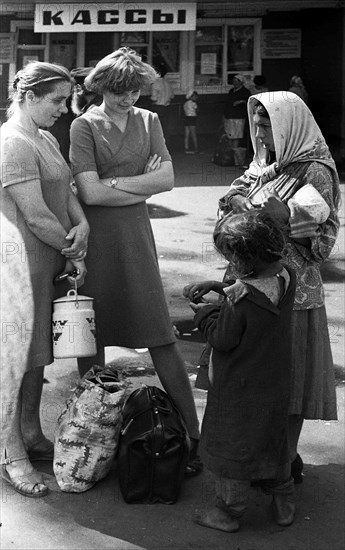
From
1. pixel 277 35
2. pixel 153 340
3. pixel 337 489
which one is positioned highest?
pixel 277 35

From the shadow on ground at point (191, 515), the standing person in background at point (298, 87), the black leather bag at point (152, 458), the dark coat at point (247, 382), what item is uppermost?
the standing person in background at point (298, 87)

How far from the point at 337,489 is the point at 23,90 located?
2.37 meters

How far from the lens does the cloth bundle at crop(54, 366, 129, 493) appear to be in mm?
4277

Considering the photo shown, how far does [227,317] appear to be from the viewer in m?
3.79

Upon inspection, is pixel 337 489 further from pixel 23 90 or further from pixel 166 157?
pixel 23 90

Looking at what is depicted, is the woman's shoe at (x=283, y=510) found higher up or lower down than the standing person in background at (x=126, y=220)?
lower down

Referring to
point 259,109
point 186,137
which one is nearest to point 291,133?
point 259,109

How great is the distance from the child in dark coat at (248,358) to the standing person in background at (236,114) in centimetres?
1474

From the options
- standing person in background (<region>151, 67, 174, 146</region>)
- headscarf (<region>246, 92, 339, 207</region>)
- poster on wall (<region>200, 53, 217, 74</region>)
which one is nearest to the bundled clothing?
headscarf (<region>246, 92, 339, 207</region>)

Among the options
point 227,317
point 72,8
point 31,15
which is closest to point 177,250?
point 227,317

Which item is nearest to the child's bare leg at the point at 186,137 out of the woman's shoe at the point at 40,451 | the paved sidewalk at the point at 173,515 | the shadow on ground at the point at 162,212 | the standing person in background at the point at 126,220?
the shadow on ground at the point at 162,212

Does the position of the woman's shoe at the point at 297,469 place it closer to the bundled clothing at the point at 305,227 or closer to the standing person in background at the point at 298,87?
the bundled clothing at the point at 305,227

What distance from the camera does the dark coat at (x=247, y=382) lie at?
12.4ft

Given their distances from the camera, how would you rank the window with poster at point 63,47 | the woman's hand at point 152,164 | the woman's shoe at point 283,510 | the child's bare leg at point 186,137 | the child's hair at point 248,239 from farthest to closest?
the window with poster at point 63,47, the child's bare leg at point 186,137, the woman's hand at point 152,164, the woman's shoe at point 283,510, the child's hair at point 248,239
